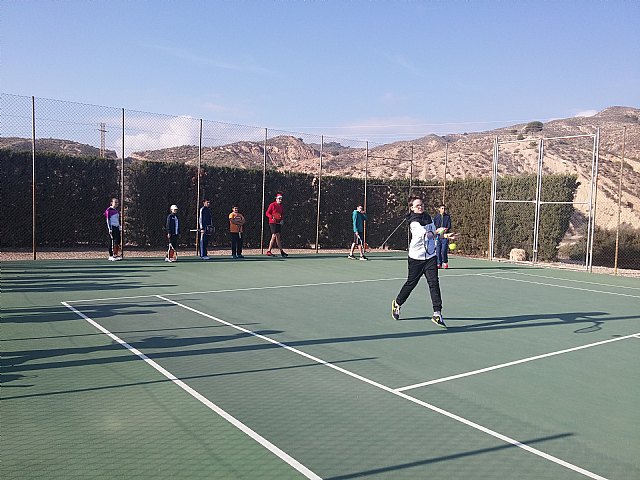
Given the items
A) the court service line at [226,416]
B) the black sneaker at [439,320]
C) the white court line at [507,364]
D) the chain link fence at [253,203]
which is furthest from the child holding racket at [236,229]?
the white court line at [507,364]

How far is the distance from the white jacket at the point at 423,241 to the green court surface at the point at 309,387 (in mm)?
1067

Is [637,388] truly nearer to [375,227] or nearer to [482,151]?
[375,227]

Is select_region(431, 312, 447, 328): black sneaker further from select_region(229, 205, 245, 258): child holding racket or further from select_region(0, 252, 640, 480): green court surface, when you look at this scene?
select_region(229, 205, 245, 258): child holding racket

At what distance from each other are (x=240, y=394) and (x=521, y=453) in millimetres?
2443

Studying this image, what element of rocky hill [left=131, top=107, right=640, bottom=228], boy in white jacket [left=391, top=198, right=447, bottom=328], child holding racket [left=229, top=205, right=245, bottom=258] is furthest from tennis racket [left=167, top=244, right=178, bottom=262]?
rocky hill [left=131, top=107, right=640, bottom=228]

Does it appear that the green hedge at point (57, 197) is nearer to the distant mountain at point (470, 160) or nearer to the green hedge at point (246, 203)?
the green hedge at point (246, 203)

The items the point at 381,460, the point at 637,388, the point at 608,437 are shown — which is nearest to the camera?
the point at 381,460

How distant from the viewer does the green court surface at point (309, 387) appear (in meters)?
3.95

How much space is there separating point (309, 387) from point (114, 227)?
12.0 m

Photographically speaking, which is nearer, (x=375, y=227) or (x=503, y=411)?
(x=503, y=411)

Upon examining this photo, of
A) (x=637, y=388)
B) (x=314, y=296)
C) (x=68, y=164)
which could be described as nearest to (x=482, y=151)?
(x=68, y=164)

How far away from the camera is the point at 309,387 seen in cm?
555

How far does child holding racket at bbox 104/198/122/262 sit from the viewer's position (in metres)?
15.8

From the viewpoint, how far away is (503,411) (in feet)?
16.5
